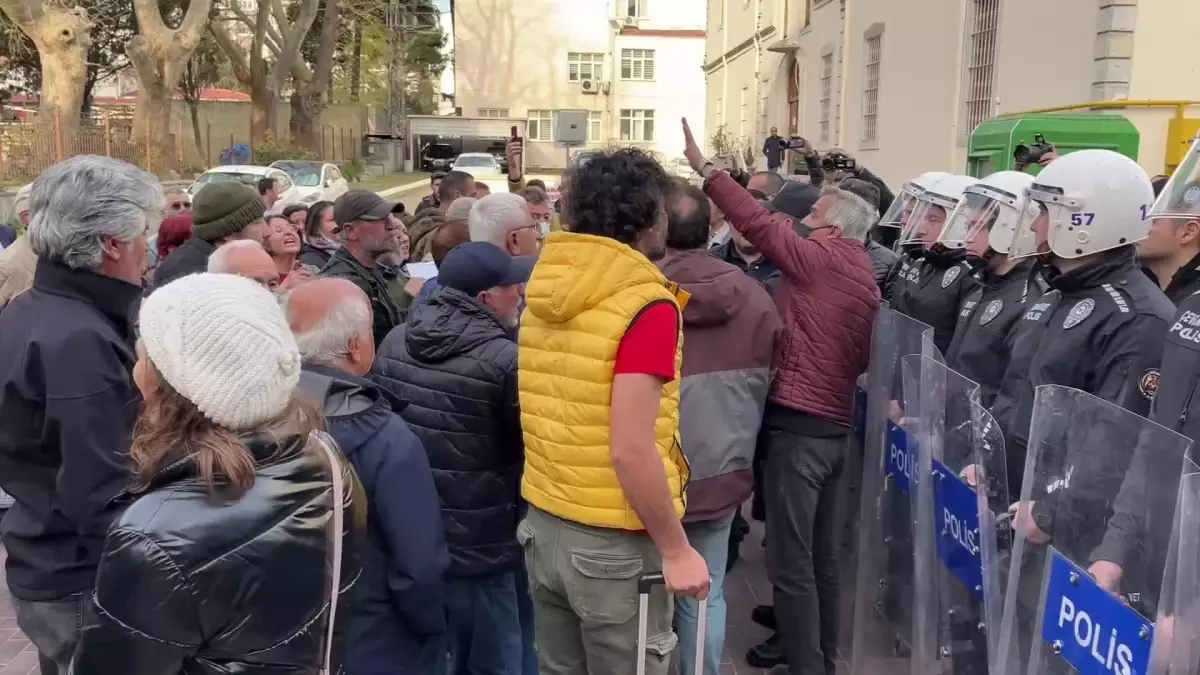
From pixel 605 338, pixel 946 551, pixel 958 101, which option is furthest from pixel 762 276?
pixel 958 101

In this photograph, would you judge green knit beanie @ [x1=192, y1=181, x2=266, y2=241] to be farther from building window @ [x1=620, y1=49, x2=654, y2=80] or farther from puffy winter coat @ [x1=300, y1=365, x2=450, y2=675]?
building window @ [x1=620, y1=49, x2=654, y2=80]

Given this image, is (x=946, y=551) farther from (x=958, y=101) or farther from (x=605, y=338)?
(x=958, y=101)

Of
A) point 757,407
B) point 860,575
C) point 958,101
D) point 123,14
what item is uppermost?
point 123,14

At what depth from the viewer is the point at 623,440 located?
7.62ft

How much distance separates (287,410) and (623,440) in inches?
34.9

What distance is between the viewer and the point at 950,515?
→ 2.97m

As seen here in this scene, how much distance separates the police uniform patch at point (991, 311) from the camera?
3.70 m

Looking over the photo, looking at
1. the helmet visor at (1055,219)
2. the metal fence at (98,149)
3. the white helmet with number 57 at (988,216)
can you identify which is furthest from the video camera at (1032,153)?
the metal fence at (98,149)

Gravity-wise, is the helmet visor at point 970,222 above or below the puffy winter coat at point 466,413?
above

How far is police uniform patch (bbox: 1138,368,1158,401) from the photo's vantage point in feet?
9.05

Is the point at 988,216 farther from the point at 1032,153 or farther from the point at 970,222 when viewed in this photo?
the point at 1032,153

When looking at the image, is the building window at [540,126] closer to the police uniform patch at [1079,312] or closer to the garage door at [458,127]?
the garage door at [458,127]

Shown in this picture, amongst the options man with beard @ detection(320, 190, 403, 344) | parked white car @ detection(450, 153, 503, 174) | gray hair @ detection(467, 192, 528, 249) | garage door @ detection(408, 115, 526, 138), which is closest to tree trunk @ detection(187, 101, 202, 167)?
parked white car @ detection(450, 153, 503, 174)

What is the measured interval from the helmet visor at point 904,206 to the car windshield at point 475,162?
92.2ft
